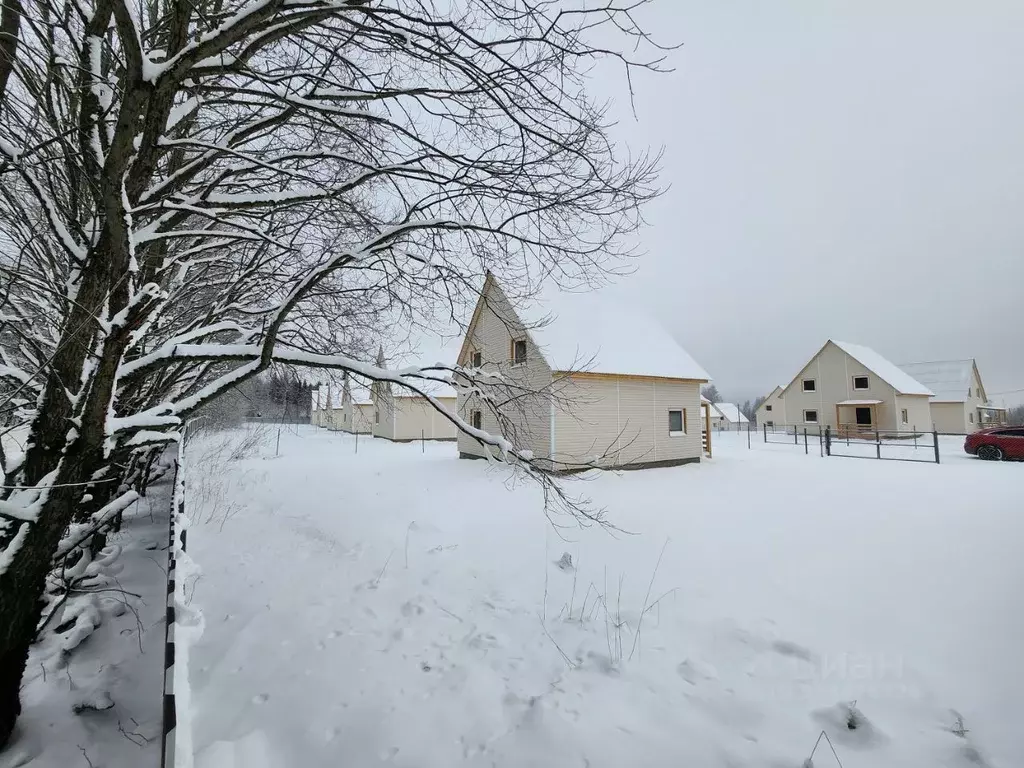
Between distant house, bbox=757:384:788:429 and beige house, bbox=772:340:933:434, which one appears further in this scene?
distant house, bbox=757:384:788:429

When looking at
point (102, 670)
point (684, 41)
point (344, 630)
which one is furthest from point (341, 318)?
point (684, 41)

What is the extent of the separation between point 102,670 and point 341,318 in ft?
14.0

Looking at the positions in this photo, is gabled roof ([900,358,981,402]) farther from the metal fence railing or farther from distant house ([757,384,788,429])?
distant house ([757,384,788,429])

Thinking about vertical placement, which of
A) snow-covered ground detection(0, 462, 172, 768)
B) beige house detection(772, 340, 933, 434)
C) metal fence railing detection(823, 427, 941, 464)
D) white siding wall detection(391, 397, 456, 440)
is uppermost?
beige house detection(772, 340, 933, 434)

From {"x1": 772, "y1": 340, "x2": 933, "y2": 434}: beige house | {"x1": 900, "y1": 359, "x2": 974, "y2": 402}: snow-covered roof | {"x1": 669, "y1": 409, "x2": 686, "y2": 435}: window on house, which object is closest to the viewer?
{"x1": 669, "y1": 409, "x2": 686, "y2": 435}: window on house

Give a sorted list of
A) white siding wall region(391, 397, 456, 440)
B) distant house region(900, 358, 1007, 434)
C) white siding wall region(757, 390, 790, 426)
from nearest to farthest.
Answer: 1. white siding wall region(391, 397, 456, 440)
2. distant house region(900, 358, 1007, 434)
3. white siding wall region(757, 390, 790, 426)

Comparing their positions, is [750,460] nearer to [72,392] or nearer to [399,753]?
[399,753]

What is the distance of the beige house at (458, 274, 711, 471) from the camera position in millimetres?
14281

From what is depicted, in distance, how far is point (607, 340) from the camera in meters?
16.4

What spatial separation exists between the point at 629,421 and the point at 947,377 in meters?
39.1

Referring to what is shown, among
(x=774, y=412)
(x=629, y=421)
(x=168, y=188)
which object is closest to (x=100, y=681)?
(x=168, y=188)

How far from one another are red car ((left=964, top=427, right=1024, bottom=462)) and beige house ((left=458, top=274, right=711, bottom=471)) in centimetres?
1241

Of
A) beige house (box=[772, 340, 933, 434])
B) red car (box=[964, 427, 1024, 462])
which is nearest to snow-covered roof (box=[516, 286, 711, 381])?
red car (box=[964, 427, 1024, 462])

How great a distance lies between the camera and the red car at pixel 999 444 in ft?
59.9
